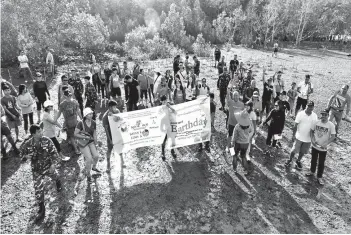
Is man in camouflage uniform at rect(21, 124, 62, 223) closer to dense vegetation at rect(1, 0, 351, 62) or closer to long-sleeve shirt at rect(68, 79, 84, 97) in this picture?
long-sleeve shirt at rect(68, 79, 84, 97)

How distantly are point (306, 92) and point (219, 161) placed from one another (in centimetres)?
508

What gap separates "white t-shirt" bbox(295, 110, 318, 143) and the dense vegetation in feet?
66.5

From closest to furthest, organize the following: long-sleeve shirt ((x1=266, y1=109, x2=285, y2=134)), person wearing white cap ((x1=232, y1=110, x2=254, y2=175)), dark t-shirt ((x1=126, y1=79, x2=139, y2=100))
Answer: person wearing white cap ((x1=232, y1=110, x2=254, y2=175)), long-sleeve shirt ((x1=266, y1=109, x2=285, y2=134)), dark t-shirt ((x1=126, y1=79, x2=139, y2=100))

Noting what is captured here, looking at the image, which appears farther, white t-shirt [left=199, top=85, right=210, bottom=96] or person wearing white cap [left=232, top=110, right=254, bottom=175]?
white t-shirt [left=199, top=85, right=210, bottom=96]

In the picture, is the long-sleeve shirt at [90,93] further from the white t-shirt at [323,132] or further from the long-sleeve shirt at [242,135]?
the white t-shirt at [323,132]

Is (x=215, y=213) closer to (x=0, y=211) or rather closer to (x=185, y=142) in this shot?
(x=185, y=142)

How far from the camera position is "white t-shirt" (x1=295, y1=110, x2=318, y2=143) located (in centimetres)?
765

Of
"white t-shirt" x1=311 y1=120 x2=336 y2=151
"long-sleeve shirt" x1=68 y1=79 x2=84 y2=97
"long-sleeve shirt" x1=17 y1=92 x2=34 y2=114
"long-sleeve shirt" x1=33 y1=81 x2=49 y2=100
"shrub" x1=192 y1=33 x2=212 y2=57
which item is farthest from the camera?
"shrub" x1=192 y1=33 x2=212 y2=57

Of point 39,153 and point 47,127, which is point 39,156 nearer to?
point 39,153

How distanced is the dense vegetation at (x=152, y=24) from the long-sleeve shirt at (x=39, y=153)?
57.5ft

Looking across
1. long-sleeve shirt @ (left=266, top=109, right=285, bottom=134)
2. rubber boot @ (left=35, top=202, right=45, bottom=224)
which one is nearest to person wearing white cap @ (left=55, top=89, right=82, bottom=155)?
rubber boot @ (left=35, top=202, right=45, bottom=224)

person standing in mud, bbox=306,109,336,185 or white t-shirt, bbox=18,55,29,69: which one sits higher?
white t-shirt, bbox=18,55,29,69

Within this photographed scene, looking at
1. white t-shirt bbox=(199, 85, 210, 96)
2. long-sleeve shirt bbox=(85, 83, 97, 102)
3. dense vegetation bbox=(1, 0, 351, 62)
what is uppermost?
dense vegetation bbox=(1, 0, 351, 62)

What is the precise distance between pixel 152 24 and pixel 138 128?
114ft
